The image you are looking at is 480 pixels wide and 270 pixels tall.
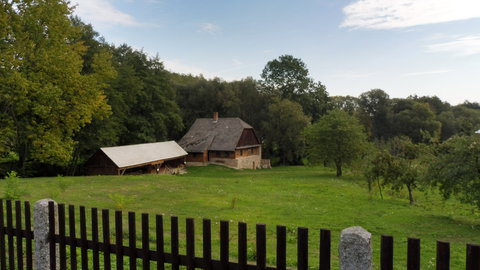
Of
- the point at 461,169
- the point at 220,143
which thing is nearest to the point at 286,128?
the point at 220,143

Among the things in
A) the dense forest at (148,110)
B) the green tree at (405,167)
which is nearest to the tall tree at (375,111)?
the dense forest at (148,110)

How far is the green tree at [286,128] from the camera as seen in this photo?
54.8 meters

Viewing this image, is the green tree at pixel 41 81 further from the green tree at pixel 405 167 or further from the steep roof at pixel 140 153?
the green tree at pixel 405 167

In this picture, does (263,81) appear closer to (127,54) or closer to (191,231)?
(127,54)

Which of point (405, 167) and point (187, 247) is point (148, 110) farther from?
point (187, 247)

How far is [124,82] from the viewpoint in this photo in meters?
43.3

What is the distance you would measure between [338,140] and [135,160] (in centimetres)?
2080

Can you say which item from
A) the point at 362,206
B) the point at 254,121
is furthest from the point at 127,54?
the point at 362,206

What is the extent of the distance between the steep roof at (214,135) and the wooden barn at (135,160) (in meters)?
7.55

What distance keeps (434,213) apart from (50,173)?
3574 centimetres

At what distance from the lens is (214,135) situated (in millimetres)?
53312

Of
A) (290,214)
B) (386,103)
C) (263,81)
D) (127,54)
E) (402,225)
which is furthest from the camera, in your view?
(386,103)

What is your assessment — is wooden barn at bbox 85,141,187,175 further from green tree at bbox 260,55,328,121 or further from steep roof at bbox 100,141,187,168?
green tree at bbox 260,55,328,121

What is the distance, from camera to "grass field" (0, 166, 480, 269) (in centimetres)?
1130
